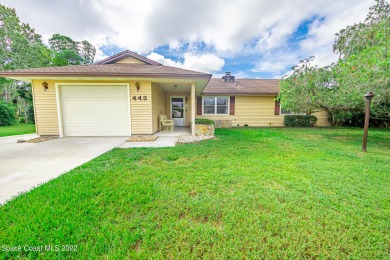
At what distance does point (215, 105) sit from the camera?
1171cm

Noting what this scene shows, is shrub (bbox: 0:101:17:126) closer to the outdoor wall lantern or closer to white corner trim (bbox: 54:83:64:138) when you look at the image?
the outdoor wall lantern

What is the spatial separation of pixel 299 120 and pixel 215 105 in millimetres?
6097

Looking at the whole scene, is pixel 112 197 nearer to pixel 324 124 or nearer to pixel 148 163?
pixel 148 163

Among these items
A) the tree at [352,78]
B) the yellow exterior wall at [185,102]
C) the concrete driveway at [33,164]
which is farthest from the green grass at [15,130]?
the tree at [352,78]

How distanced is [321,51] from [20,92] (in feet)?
91.9

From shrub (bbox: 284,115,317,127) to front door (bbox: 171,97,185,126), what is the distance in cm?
754

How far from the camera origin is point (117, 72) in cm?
620

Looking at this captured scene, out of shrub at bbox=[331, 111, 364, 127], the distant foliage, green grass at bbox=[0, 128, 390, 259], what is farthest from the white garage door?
shrub at bbox=[331, 111, 364, 127]

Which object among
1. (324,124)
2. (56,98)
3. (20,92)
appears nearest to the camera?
(56,98)

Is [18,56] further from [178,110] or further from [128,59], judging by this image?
[178,110]

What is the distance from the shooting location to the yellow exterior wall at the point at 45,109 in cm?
678

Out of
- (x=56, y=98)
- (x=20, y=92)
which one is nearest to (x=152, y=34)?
(x=56, y=98)

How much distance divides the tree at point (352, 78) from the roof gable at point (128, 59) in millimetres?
7519

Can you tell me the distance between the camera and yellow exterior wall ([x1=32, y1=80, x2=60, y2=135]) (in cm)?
678
